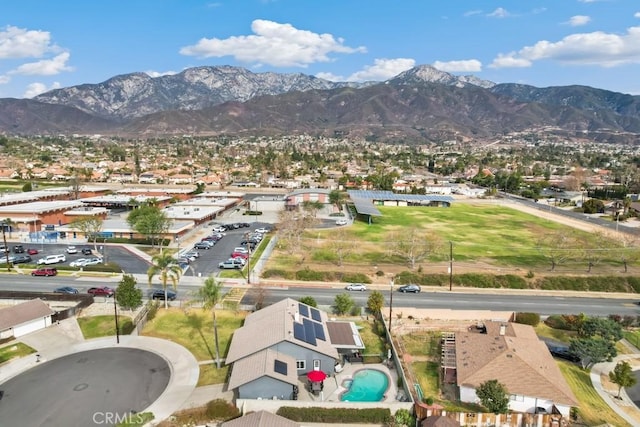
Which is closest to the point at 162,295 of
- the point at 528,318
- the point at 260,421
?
the point at 260,421

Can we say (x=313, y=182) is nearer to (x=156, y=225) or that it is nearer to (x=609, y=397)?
(x=156, y=225)

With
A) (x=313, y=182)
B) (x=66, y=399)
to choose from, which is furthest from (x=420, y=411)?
(x=313, y=182)

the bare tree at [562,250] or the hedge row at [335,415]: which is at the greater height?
the bare tree at [562,250]

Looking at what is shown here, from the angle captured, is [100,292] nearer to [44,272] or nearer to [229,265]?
[44,272]

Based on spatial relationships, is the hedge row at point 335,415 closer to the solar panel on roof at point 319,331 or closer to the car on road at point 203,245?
the solar panel on roof at point 319,331

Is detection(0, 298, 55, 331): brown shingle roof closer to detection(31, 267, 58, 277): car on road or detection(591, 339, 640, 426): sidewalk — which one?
detection(31, 267, 58, 277): car on road

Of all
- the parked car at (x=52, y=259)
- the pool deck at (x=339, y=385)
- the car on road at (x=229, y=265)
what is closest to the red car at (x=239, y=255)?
the car on road at (x=229, y=265)
